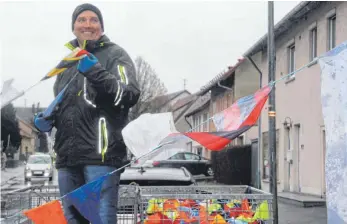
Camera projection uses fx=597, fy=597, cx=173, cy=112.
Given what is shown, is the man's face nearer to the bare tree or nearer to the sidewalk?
the sidewalk

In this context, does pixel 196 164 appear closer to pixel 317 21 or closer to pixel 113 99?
pixel 317 21

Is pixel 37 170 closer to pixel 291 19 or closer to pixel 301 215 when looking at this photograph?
pixel 291 19

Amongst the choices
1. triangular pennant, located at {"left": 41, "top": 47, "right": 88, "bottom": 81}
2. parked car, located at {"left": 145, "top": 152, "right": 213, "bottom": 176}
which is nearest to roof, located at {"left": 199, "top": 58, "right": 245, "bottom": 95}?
parked car, located at {"left": 145, "top": 152, "right": 213, "bottom": 176}

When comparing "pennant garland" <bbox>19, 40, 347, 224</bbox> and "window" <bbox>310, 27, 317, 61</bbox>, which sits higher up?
"window" <bbox>310, 27, 317, 61</bbox>

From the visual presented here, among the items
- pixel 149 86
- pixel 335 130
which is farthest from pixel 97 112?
pixel 149 86

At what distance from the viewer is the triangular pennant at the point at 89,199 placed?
11.0 ft

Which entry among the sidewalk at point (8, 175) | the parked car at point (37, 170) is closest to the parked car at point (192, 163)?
the parked car at point (37, 170)

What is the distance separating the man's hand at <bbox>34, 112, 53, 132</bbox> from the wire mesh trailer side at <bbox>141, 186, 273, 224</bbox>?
2.45ft

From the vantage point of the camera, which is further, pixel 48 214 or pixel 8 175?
pixel 8 175

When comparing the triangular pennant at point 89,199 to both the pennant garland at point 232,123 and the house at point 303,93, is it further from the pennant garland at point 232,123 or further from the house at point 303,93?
the house at point 303,93

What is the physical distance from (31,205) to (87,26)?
1782 millimetres

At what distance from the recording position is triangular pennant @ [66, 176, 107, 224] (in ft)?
11.0

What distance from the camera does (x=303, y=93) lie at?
19.8m

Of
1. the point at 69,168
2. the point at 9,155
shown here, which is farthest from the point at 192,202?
the point at 9,155
